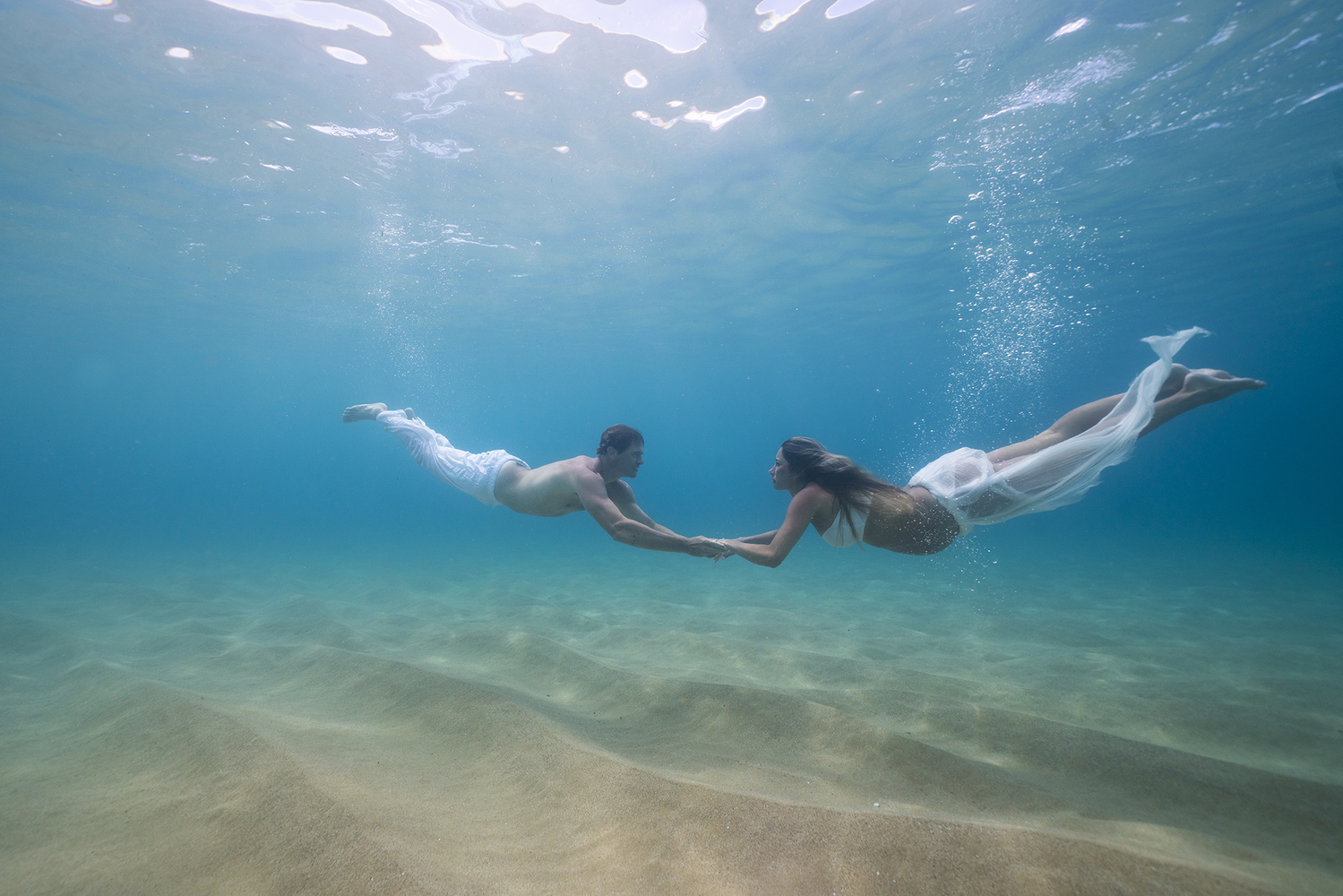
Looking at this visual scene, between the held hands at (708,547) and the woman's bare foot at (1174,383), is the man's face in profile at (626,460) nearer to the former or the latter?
the held hands at (708,547)

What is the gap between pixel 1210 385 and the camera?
4996 millimetres

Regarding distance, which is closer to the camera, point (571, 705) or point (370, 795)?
point (370, 795)

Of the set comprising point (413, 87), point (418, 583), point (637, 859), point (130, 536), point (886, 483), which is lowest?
point (130, 536)

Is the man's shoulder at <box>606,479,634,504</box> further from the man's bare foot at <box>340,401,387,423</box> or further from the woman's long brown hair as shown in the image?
the man's bare foot at <box>340,401,387,423</box>

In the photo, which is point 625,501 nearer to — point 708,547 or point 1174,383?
point 708,547

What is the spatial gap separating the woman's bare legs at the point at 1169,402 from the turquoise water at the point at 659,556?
2670mm

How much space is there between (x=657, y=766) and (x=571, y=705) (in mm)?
1858

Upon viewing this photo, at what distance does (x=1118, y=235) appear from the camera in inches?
838

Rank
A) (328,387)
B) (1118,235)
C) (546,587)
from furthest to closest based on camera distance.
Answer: (328,387) < (1118,235) < (546,587)

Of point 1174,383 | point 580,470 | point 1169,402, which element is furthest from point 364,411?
point 1174,383

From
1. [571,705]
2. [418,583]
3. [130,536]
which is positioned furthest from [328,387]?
[571,705]

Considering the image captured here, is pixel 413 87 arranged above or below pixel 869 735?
above

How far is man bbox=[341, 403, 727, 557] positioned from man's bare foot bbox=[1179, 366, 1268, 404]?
15.3 feet

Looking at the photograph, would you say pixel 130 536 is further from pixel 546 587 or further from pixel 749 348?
pixel 749 348
